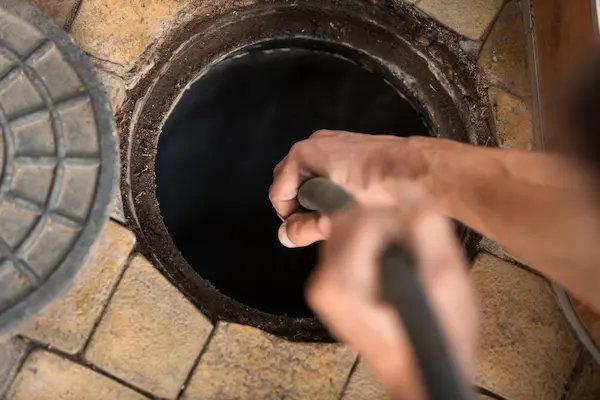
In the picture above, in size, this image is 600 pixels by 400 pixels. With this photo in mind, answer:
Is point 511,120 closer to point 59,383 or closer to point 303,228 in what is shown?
point 303,228

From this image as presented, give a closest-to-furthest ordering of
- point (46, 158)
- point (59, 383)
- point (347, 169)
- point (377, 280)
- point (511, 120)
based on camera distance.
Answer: point (377, 280) < point (347, 169) < point (46, 158) < point (59, 383) < point (511, 120)

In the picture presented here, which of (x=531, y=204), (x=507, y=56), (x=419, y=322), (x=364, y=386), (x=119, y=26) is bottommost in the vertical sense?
(x=419, y=322)

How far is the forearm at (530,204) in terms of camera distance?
2.79ft

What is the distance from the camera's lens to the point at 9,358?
1.54m

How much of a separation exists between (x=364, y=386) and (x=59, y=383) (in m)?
0.80

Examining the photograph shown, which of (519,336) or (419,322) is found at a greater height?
(519,336)

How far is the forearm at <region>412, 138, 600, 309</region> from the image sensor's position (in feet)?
2.79

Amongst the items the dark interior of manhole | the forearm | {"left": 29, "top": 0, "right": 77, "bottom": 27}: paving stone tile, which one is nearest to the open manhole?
the dark interior of manhole

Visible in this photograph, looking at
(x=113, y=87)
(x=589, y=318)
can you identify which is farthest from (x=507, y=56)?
(x=113, y=87)

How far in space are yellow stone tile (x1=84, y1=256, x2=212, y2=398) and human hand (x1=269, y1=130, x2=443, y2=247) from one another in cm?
36

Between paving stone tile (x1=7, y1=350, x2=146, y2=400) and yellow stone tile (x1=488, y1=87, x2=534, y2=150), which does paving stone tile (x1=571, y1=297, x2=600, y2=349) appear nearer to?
yellow stone tile (x1=488, y1=87, x2=534, y2=150)

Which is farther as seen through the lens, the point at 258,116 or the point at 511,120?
the point at 258,116

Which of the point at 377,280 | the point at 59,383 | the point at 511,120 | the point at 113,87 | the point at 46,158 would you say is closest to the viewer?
the point at 377,280

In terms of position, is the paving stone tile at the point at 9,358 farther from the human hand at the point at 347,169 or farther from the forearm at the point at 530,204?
the forearm at the point at 530,204
